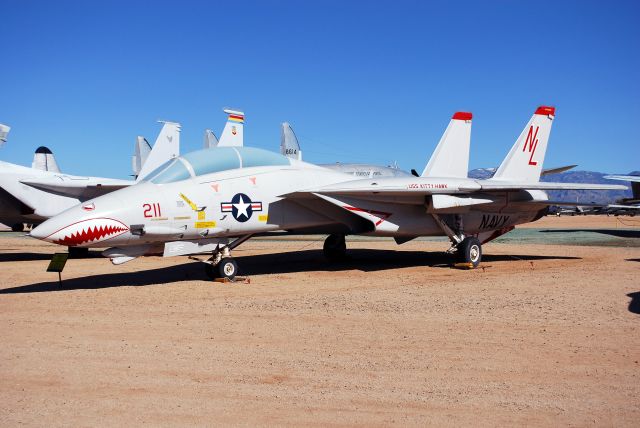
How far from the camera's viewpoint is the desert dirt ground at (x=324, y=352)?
14.1ft

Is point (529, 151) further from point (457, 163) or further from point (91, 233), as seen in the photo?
point (91, 233)

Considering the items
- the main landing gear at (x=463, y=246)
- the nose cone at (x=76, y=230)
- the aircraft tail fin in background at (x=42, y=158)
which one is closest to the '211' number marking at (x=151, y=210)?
the nose cone at (x=76, y=230)

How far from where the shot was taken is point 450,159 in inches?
633

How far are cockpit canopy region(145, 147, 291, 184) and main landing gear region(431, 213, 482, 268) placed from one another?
4.49 m

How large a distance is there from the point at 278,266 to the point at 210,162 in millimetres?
4693

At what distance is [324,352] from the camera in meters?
6.00

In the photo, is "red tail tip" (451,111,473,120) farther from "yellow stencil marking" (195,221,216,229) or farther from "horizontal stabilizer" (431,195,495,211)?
"yellow stencil marking" (195,221,216,229)

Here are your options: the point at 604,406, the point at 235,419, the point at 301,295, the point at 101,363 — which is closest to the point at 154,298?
the point at 301,295

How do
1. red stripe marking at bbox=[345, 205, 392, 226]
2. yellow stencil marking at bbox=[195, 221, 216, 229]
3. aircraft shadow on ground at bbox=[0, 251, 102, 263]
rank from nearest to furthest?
1. yellow stencil marking at bbox=[195, 221, 216, 229]
2. red stripe marking at bbox=[345, 205, 392, 226]
3. aircraft shadow on ground at bbox=[0, 251, 102, 263]

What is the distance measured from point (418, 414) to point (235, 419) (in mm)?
1281

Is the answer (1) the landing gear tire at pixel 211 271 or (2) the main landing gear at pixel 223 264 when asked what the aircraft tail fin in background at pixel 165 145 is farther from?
(2) the main landing gear at pixel 223 264

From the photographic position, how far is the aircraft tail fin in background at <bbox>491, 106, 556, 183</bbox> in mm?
16344

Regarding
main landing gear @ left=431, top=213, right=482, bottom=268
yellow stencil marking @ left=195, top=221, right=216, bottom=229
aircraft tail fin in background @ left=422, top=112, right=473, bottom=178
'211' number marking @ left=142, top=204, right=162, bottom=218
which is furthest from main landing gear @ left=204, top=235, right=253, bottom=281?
aircraft tail fin in background @ left=422, top=112, right=473, bottom=178

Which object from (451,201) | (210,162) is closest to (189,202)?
(210,162)
